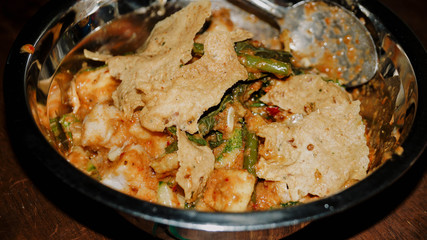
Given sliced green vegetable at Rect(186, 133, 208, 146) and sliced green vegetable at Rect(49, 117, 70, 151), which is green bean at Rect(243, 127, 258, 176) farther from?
sliced green vegetable at Rect(49, 117, 70, 151)

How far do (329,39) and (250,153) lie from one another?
1188mm

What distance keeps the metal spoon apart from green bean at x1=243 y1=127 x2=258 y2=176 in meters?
0.95

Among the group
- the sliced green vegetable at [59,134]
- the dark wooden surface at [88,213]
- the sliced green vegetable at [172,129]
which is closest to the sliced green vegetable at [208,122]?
the sliced green vegetable at [172,129]

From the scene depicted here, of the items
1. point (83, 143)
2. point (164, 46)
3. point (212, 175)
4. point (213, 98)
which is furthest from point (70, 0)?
point (212, 175)

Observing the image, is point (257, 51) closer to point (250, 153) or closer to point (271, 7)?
point (271, 7)

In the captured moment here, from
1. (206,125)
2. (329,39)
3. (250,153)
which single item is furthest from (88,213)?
(329,39)

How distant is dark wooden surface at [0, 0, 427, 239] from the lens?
2.22m

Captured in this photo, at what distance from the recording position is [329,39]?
2.94 meters

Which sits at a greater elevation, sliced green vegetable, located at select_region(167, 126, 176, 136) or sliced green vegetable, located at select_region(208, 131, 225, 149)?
sliced green vegetable, located at select_region(167, 126, 176, 136)

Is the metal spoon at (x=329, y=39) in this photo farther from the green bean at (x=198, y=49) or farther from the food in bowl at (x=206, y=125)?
the green bean at (x=198, y=49)

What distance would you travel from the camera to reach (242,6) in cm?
303

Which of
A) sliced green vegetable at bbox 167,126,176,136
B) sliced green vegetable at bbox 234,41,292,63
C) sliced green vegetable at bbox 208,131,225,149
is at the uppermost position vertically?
sliced green vegetable at bbox 234,41,292,63

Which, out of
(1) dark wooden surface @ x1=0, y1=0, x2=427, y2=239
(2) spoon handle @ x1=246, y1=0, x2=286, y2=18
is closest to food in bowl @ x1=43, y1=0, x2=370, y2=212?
(1) dark wooden surface @ x1=0, y1=0, x2=427, y2=239

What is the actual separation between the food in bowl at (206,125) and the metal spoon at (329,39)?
0.27 m
